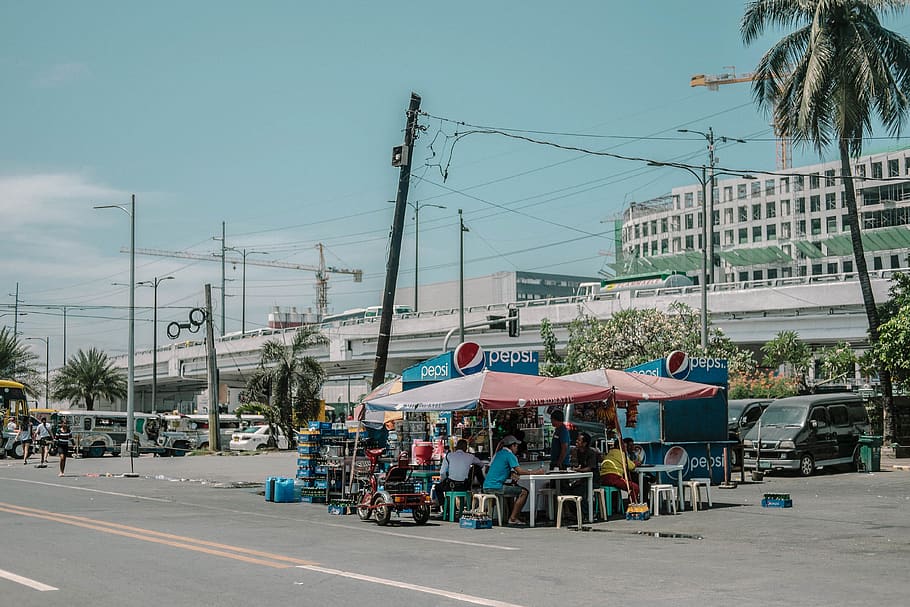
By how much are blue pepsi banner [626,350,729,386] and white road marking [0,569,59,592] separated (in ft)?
49.5

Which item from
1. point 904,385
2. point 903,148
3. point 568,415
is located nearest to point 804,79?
point 904,385

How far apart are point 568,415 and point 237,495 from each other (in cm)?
914

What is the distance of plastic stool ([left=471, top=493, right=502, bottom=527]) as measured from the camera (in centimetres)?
1702

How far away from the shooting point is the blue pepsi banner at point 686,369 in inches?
938

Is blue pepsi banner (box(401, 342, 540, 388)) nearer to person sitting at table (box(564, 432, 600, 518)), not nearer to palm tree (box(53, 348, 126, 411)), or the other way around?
person sitting at table (box(564, 432, 600, 518))

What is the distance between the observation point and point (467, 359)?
69.7 feet

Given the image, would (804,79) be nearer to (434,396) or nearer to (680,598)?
(434,396)

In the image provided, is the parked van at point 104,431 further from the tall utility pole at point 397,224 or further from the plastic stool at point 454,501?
the plastic stool at point 454,501

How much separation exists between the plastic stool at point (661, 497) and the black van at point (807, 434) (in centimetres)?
954

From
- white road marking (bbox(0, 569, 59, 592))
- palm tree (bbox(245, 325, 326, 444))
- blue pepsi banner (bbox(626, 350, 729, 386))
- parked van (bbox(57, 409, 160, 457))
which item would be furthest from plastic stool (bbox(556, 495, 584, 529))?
palm tree (bbox(245, 325, 326, 444))

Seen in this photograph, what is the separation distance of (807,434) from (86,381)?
218 feet

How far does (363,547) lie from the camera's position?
13844 millimetres

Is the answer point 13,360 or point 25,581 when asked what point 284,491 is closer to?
point 25,581

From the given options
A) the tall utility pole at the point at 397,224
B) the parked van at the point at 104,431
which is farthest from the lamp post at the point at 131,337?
the tall utility pole at the point at 397,224
